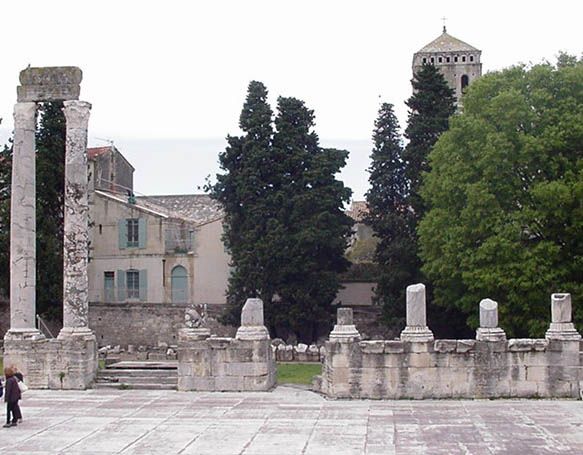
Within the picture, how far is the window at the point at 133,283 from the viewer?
49156 mm

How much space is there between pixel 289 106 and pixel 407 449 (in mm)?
27499

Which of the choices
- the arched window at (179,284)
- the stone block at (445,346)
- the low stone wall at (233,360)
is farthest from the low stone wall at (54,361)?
the arched window at (179,284)

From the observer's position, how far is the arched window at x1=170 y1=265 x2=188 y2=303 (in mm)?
48719

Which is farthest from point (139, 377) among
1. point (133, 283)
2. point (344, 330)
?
point (133, 283)

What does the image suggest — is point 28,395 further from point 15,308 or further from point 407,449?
point 407,449

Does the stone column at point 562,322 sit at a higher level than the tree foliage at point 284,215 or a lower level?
lower

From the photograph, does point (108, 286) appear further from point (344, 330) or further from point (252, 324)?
point (344, 330)

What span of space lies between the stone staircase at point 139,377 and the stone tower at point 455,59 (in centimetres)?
5279

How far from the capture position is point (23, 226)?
26812 mm

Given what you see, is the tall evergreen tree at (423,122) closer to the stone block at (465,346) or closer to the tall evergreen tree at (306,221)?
the tall evergreen tree at (306,221)

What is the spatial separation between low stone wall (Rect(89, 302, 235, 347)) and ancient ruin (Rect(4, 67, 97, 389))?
19145mm

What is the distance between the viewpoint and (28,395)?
2447 centimetres

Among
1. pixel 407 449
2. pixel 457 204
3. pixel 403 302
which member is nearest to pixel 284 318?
pixel 403 302

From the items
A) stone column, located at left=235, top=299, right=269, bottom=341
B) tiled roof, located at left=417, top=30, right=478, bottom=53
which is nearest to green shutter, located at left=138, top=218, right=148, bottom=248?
stone column, located at left=235, top=299, right=269, bottom=341
